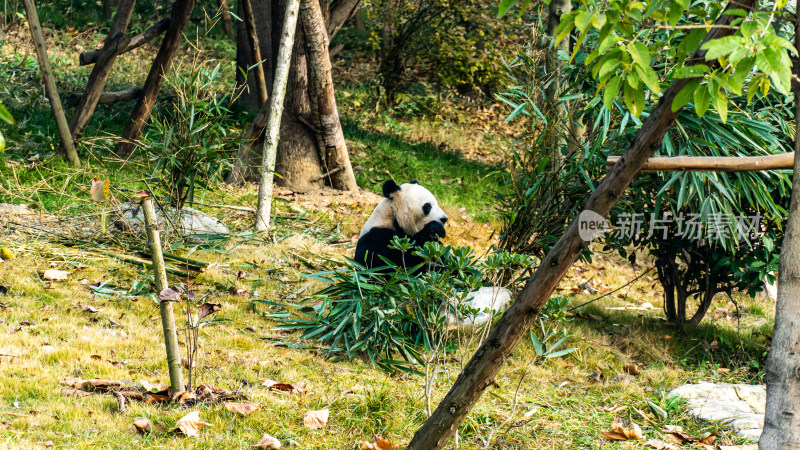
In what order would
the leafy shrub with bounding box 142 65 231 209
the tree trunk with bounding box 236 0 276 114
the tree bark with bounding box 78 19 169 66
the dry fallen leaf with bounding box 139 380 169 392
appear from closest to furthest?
the dry fallen leaf with bounding box 139 380 169 392
the leafy shrub with bounding box 142 65 231 209
the tree bark with bounding box 78 19 169 66
the tree trunk with bounding box 236 0 276 114

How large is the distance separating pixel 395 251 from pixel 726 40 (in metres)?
3.71

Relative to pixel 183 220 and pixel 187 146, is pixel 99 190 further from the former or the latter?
pixel 183 220

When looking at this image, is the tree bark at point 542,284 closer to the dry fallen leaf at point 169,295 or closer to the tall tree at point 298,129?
the dry fallen leaf at point 169,295

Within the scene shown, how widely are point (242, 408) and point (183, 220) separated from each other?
10.8 ft

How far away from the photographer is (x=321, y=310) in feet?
14.4

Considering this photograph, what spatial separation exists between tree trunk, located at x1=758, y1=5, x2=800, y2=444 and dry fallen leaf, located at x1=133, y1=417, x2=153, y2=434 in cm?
244

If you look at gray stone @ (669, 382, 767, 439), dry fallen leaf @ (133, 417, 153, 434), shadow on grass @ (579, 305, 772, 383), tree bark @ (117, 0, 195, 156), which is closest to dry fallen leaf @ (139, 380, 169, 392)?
dry fallen leaf @ (133, 417, 153, 434)

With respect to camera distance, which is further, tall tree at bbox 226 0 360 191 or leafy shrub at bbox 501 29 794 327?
tall tree at bbox 226 0 360 191

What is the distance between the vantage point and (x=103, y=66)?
764 centimetres

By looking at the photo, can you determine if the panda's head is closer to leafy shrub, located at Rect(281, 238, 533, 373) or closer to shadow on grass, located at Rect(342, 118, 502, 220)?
leafy shrub, located at Rect(281, 238, 533, 373)

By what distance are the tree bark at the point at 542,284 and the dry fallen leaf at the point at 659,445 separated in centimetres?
136

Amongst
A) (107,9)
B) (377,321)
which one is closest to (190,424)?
(377,321)

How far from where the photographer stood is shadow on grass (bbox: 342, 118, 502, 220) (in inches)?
343

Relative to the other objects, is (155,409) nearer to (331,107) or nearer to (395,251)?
(395,251)
